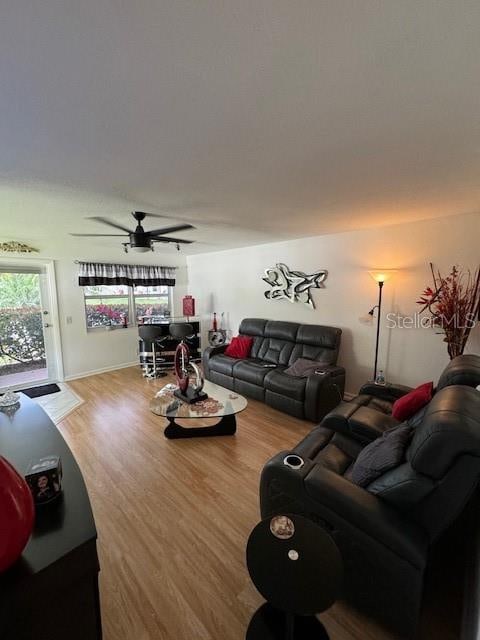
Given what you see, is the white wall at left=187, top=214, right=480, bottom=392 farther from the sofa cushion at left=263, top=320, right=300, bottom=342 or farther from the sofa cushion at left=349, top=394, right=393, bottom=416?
the sofa cushion at left=349, top=394, right=393, bottom=416

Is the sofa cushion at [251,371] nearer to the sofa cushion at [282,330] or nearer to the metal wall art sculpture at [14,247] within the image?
the sofa cushion at [282,330]

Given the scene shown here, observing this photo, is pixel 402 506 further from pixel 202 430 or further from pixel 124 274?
pixel 124 274

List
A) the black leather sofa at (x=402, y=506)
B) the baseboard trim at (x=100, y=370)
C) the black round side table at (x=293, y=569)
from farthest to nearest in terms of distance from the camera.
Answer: the baseboard trim at (x=100, y=370)
the black leather sofa at (x=402, y=506)
the black round side table at (x=293, y=569)

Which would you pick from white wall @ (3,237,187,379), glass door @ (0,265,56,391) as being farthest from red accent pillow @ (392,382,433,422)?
glass door @ (0,265,56,391)

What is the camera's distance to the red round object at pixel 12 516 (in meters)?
0.74

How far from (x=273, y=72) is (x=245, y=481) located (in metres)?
2.62

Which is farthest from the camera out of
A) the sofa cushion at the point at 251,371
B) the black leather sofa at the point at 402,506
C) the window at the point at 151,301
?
the window at the point at 151,301

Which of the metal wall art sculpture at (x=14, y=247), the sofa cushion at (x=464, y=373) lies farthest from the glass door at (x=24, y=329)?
the sofa cushion at (x=464, y=373)

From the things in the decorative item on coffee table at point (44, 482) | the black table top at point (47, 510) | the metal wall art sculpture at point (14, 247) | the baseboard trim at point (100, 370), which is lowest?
the baseboard trim at point (100, 370)

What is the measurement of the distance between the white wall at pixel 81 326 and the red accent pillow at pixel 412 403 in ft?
15.1

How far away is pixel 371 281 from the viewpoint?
366 cm

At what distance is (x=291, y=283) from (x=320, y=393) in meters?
1.94

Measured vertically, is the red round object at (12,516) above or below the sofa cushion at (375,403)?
above

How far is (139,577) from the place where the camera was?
1.56 metres
